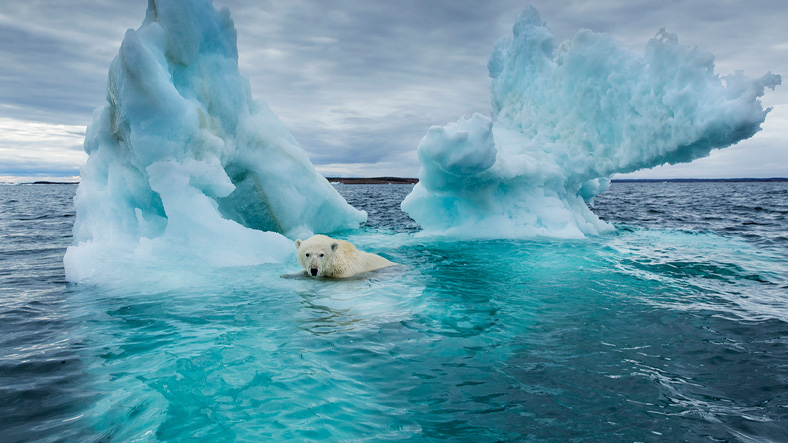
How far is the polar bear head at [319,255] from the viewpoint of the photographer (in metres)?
8.02

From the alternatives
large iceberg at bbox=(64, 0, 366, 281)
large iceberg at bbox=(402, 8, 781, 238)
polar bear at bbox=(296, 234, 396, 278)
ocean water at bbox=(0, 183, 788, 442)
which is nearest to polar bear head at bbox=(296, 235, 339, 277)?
polar bear at bbox=(296, 234, 396, 278)

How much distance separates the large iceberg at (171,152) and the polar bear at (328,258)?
1849mm

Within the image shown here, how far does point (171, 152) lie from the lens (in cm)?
902

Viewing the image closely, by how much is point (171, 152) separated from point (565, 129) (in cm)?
1091

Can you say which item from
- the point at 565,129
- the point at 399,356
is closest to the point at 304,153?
the point at 565,129

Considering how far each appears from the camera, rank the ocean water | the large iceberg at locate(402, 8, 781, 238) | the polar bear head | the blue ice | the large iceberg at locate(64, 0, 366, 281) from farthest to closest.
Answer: the large iceberg at locate(402, 8, 781, 238) < the blue ice < the large iceberg at locate(64, 0, 366, 281) < the polar bear head < the ocean water

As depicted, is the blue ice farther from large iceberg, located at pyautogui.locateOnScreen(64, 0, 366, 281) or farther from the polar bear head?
the polar bear head

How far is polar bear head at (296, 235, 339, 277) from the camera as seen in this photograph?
8016 millimetres

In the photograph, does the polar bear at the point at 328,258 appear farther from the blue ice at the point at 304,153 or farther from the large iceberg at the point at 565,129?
the large iceberg at the point at 565,129

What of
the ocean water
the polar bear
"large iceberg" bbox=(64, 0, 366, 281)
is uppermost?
"large iceberg" bbox=(64, 0, 366, 281)

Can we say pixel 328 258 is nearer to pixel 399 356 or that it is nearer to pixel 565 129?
pixel 399 356

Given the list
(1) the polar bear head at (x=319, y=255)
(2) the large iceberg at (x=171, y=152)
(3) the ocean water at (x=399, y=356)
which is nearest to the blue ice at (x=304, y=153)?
(2) the large iceberg at (x=171, y=152)

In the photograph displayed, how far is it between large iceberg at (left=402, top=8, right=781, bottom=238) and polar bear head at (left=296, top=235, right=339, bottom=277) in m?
4.37

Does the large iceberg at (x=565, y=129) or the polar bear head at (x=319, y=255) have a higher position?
the large iceberg at (x=565, y=129)
